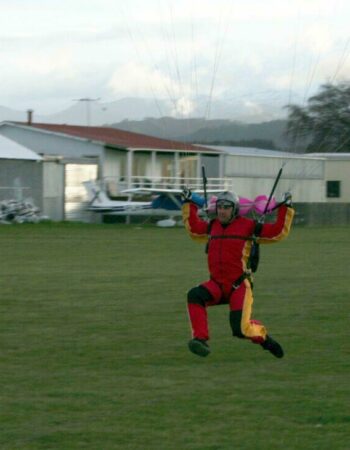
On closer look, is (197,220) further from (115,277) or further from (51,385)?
(115,277)

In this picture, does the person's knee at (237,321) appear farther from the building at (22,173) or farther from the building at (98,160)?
the building at (22,173)

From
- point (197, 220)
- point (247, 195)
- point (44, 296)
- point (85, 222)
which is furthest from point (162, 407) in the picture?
point (247, 195)

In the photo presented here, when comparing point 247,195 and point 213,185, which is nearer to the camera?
point 213,185

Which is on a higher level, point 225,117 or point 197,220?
point 225,117

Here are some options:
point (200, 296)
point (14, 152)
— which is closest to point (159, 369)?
point (200, 296)

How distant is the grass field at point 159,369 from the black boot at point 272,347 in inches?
4.8

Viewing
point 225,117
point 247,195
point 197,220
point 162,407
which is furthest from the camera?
point 247,195

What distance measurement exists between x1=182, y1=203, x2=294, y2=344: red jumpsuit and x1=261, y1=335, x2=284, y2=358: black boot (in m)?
0.07

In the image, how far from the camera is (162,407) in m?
6.84

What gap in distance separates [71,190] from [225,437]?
34481 mm

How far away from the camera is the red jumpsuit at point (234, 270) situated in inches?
336

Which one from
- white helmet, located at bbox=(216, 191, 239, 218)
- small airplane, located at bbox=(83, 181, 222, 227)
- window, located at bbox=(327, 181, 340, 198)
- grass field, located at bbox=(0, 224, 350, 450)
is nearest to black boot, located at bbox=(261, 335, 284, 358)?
grass field, located at bbox=(0, 224, 350, 450)

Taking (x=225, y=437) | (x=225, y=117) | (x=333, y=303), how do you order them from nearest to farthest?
(x=225, y=437) → (x=225, y=117) → (x=333, y=303)

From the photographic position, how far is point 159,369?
8.28 m
